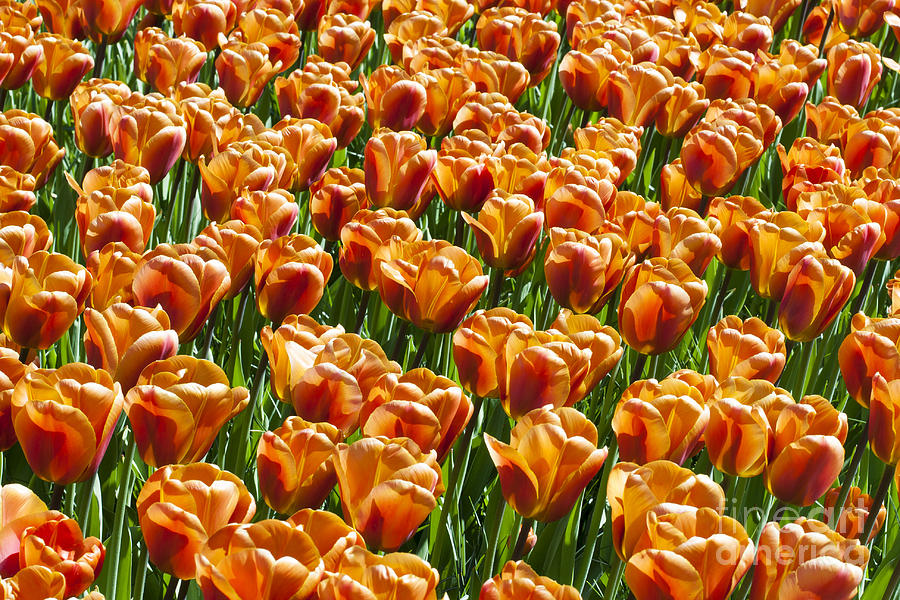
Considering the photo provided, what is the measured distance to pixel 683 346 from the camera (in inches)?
97.1

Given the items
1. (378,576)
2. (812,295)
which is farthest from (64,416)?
(812,295)

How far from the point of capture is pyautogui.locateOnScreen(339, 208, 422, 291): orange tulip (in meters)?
2.02

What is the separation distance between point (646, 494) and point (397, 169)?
121cm

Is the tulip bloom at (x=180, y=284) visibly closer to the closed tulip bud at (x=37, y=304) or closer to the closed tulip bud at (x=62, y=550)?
the closed tulip bud at (x=37, y=304)

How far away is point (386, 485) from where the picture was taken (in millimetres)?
1262

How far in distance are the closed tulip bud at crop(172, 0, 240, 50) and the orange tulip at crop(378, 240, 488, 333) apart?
1.58 meters

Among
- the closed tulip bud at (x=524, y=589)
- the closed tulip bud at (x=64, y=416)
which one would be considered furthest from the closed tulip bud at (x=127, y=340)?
the closed tulip bud at (x=524, y=589)

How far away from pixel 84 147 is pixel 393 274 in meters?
1.03

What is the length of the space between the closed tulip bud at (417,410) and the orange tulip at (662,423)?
0.21m

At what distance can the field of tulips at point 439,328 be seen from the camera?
4.09 feet

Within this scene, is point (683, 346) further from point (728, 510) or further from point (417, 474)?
point (417, 474)

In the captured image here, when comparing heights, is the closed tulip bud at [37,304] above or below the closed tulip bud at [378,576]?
below

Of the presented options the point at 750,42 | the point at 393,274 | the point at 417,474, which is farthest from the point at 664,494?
the point at 750,42

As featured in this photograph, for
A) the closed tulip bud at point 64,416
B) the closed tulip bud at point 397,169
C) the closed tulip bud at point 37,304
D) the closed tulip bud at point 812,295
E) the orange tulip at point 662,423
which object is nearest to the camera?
the closed tulip bud at point 64,416
